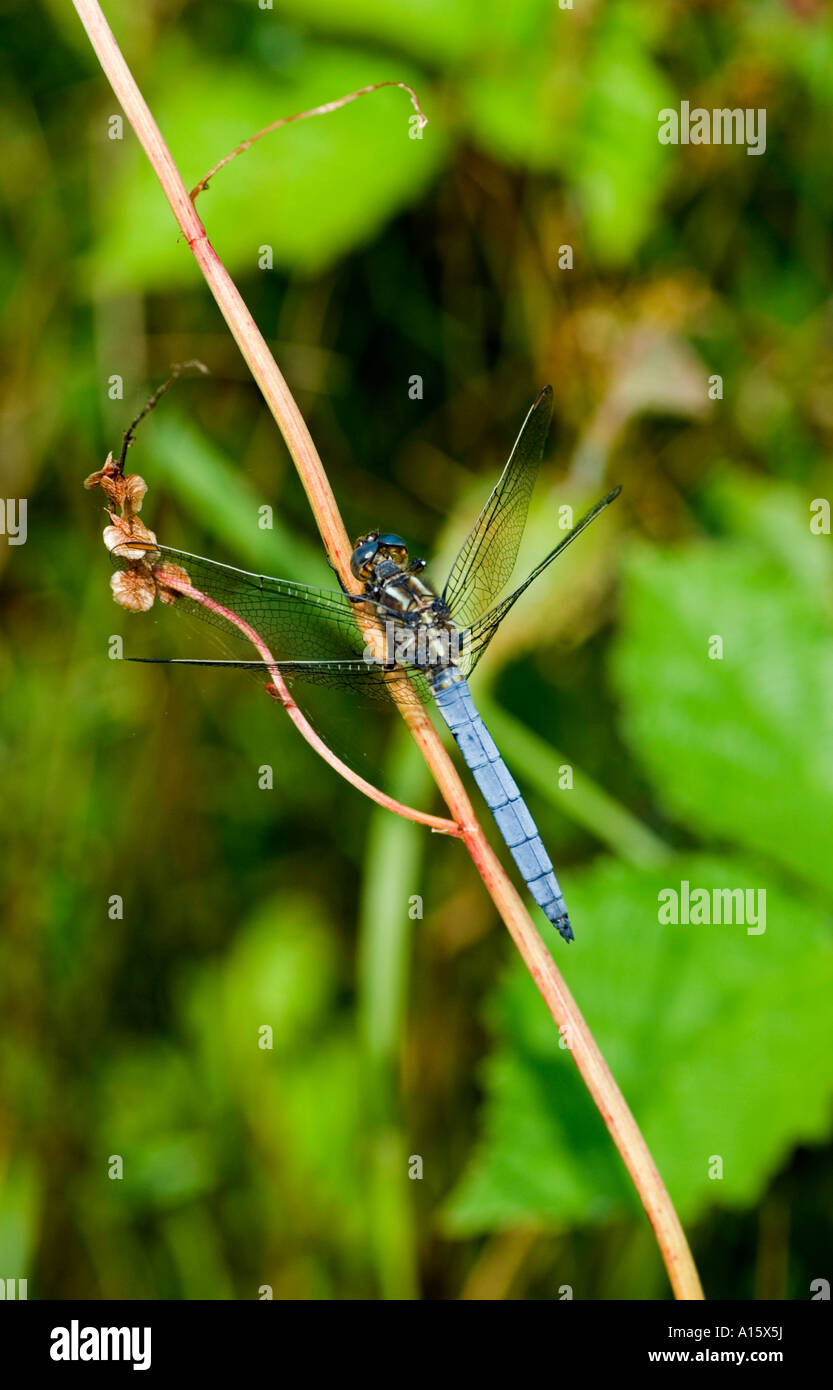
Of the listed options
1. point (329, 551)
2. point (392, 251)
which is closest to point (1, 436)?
point (392, 251)

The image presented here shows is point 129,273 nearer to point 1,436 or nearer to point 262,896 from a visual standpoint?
point 1,436

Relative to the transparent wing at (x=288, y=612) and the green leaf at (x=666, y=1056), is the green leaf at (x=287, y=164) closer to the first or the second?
the transparent wing at (x=288, y=612)

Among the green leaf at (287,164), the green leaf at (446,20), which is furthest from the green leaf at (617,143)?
the green leaf at (287,164)

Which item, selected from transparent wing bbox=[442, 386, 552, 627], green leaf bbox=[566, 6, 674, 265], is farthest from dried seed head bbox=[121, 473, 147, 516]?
green leaf bbox=[566, 6, 674, 265]

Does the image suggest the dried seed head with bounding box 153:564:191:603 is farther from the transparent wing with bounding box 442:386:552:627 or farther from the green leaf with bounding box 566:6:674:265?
the green leaf with bounding box 566:6:674:265
